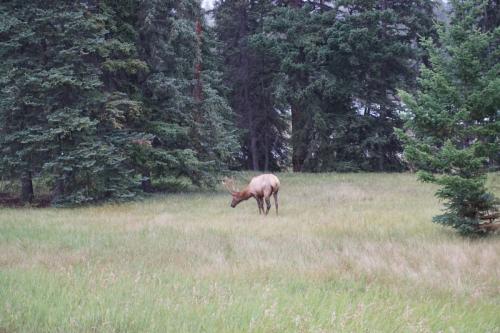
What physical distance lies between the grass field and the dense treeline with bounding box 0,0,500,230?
85.8 inches

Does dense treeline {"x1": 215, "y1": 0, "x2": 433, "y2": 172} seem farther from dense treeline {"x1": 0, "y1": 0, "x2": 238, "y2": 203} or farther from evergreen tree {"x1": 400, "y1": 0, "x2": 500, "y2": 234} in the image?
evergreen tree {"x1": 400, "y1": 0, "x2": 500, "y2": 234}

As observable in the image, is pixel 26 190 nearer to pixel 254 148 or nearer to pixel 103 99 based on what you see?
pixel 103 99

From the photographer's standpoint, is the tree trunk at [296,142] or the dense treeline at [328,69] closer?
the dense treeline at [328,69]

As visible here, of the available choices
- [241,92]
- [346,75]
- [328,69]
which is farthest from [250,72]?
[346,75]

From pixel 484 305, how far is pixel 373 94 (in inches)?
1129

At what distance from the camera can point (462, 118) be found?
11430mm

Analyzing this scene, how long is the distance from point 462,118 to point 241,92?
26.3m

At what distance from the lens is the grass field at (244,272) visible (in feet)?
18.0

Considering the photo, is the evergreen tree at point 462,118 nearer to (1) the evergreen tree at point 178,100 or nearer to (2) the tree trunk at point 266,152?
(1) the evergreen tree at point 178,100

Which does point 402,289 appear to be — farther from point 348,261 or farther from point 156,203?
point 156,203

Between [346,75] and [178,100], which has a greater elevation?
[346,75]

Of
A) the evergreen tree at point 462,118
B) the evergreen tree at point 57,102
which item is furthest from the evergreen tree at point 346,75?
the evergreen tree at point 462,118

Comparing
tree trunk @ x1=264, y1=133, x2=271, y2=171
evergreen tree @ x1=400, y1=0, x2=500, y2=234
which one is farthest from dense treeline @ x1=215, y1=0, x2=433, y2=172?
evergreen tree @ x1=400, y1=0, x2=500, y2=234

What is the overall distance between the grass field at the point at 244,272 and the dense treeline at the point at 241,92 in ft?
7.15
